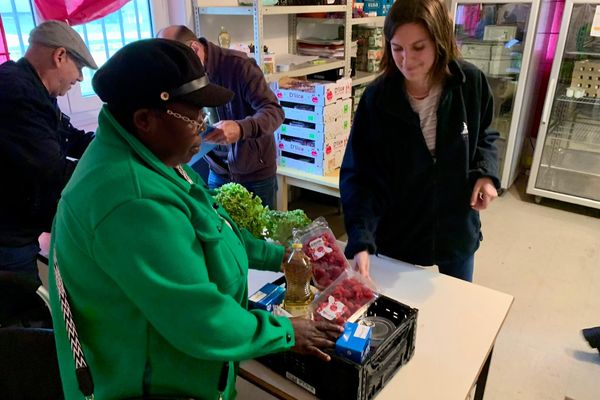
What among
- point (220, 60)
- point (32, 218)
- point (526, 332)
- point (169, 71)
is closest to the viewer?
point (169, 71)

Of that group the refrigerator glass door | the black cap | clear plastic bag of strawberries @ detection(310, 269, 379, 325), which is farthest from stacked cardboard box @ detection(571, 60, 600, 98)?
the black cap

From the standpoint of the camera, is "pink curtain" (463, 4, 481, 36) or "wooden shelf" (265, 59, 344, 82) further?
"pink curtain" (463, 4, 481, 36)

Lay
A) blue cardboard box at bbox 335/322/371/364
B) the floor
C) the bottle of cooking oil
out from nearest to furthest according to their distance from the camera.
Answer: blue cardboard box at bbox 335/322/371/364 < the bottle of cooking oil < the floor

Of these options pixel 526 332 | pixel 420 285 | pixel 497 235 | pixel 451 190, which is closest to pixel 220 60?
pixel 451 190

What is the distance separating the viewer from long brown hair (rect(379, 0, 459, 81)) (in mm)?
1286

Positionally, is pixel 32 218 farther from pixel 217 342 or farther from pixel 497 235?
pixel 497 235

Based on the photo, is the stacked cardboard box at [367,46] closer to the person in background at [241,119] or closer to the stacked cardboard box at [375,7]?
the stacked cardboard box at [375,7]

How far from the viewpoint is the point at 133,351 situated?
0.81 meters

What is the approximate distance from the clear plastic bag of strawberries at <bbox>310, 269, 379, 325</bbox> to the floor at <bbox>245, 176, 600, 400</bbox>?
42 centimetres

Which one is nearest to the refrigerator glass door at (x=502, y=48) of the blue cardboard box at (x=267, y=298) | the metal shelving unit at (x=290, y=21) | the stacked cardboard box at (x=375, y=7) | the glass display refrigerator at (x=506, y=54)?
the glass display refrigerator at (x=506, y=54)

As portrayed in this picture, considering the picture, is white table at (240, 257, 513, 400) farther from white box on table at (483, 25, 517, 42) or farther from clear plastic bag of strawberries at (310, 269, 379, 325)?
white box on table at (483, 25, 517, 42)

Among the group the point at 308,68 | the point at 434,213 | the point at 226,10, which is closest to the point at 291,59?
the point at 308,68

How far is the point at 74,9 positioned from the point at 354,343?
2.01 metres

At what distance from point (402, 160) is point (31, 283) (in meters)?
1.14
